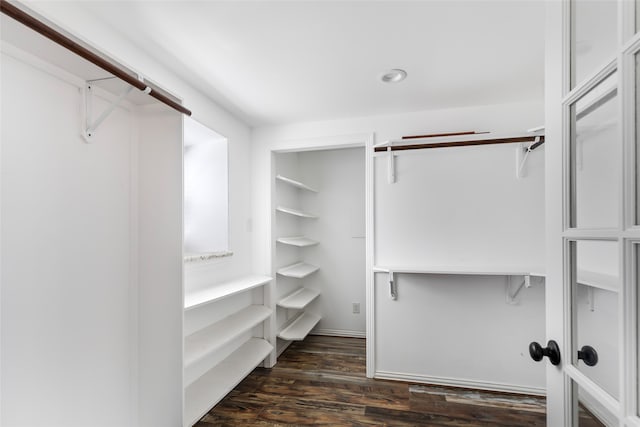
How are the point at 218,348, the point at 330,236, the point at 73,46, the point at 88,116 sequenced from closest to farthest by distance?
the point at 73,46 → the point at 88,116 → the point at 218,348 → the point at 330,236

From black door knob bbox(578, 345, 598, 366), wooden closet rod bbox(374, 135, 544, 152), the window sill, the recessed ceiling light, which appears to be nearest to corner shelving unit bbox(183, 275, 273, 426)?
the window sill

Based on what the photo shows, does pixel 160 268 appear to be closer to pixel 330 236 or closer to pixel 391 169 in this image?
pixel 391 169

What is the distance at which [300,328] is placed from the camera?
3.27 meters

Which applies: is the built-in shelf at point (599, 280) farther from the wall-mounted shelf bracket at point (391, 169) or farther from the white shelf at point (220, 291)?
the wall-mounted shelf bracket at point (391, 169)

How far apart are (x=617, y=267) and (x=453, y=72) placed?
1783 mm

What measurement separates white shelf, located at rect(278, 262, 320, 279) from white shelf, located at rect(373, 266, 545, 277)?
0.87 metres

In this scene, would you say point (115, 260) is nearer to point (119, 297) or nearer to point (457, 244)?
point (119, 297)

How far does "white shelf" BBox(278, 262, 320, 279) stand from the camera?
303 cm

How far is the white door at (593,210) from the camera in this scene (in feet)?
1.79

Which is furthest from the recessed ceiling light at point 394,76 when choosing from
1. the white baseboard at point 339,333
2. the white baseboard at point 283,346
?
the white baseboard at point 339,333

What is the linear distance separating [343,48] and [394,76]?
1.60 ft

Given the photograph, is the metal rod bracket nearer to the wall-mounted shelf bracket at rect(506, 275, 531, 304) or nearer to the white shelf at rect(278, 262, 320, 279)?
the white shelf at rect(278, 262, 320, 279)

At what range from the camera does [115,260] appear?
1.56 metres

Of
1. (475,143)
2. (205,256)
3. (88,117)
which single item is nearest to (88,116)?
(88,117)
